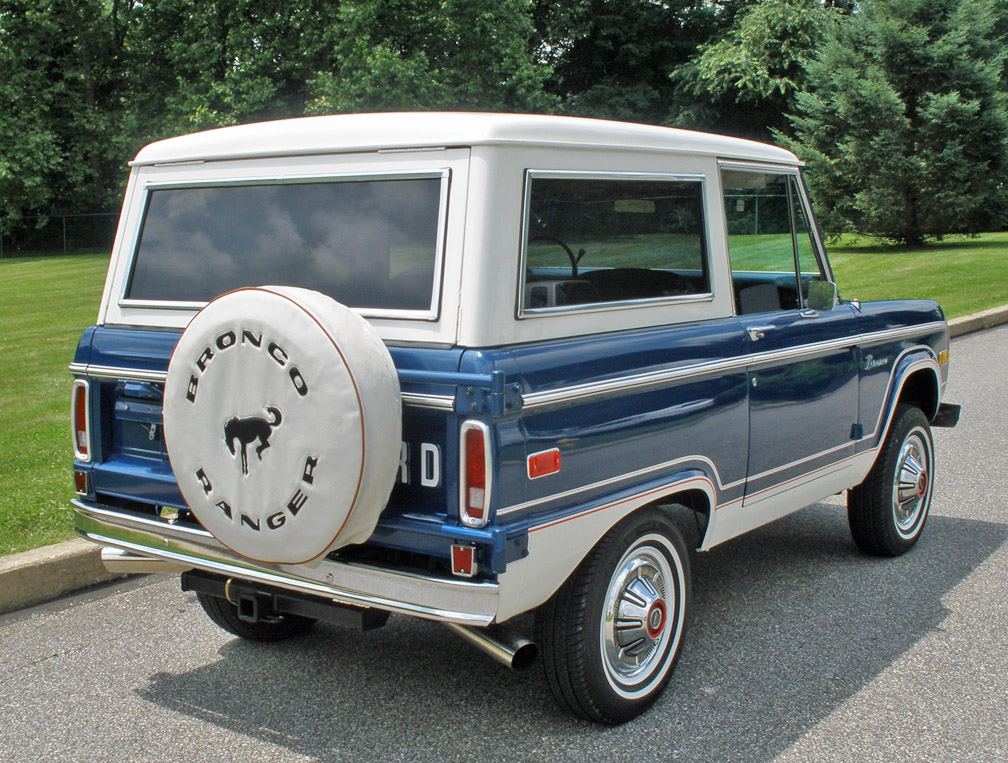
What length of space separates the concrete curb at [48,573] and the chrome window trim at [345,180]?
5.12ft

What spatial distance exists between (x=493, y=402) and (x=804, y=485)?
7.30 ft

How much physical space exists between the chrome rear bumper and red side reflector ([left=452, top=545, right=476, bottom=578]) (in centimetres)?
3

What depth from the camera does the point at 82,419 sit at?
13.4 ft

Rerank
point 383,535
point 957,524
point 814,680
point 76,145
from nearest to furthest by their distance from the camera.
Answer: point 383,535, point 814,680, point 957,524, point 76,145

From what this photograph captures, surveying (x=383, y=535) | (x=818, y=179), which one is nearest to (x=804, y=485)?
(x=383, y=535)

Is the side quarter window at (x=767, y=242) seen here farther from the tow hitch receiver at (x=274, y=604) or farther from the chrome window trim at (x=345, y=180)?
the tow hitch receiver at (x=274, y=604)

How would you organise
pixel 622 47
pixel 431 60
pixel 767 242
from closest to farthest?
pixel 767 242
pixel 431 60
pixel 622 47

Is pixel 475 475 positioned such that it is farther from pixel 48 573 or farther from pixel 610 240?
pixel 48 573

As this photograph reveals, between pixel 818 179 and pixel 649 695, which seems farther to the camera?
pixel 818 179

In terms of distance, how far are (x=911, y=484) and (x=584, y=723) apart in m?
2.72

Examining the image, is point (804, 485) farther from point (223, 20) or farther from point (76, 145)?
point (76, 145)

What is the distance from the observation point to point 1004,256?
2280 centimetres

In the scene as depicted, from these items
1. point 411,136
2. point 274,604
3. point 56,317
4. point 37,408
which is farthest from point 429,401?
point 56,317

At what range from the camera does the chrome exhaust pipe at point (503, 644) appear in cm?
334
